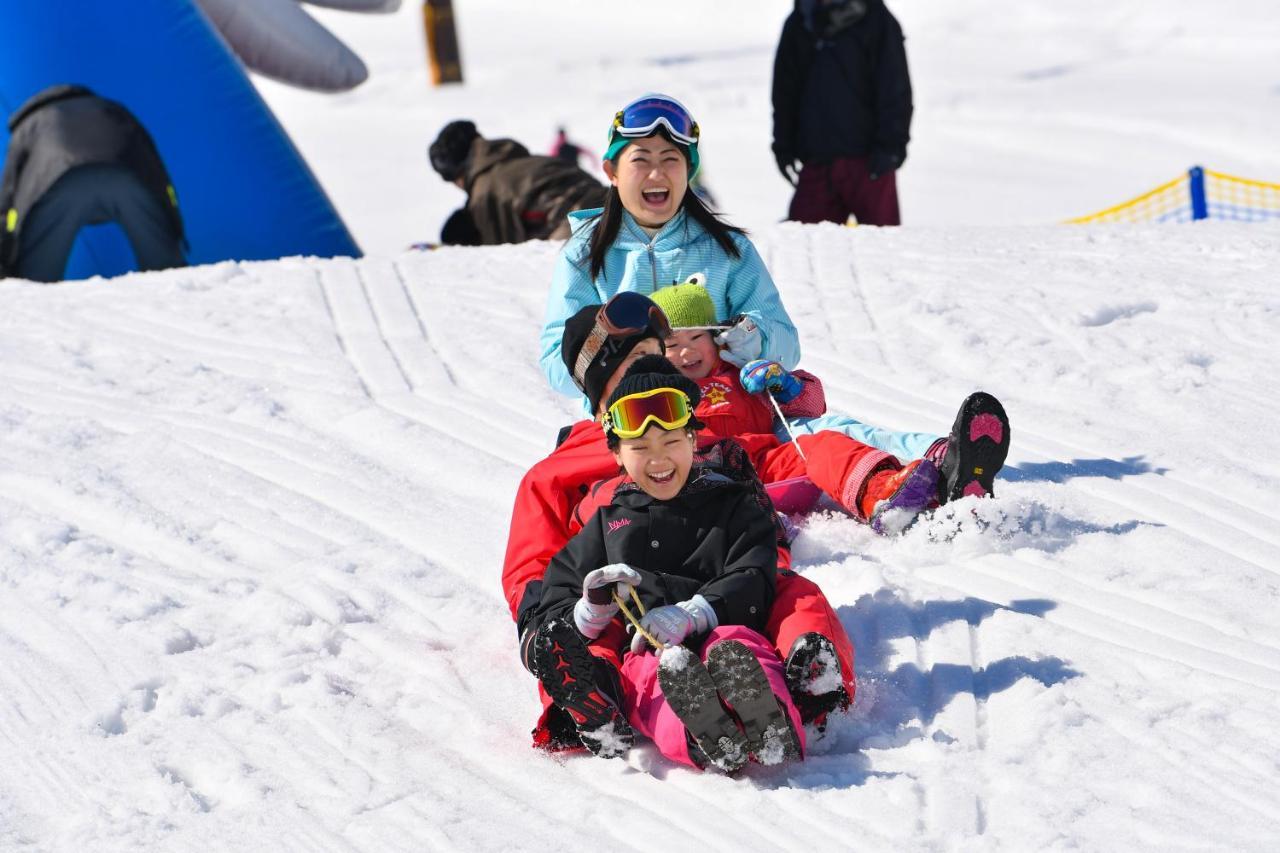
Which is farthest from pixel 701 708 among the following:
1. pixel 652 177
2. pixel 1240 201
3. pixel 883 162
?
pixel 1240 201

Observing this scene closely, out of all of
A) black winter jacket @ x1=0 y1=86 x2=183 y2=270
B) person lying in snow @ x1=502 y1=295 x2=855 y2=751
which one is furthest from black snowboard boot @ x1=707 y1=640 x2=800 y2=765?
black winter jacket @ x1=0 y1=86 x2=183 y2=270

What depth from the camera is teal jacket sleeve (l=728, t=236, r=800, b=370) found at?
14.5 ft

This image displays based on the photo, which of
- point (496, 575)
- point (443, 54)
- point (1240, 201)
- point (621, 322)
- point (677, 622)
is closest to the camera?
point (677, 622)

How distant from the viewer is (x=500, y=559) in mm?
4199

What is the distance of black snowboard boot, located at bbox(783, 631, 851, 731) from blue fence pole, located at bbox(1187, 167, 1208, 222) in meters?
6.46

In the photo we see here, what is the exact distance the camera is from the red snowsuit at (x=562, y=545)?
3109 mm

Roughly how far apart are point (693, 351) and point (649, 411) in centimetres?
100

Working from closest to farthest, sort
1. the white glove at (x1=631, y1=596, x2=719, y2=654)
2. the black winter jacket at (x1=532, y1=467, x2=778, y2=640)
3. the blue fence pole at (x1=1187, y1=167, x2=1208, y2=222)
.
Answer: the white glove at (x1=631, y1=596, x2=719, y2=654)
the black winter jacket at (x1=532, y1=467, x2=778, y2=640)
the blue fence pole at (x1=1187, y1=167, x2=1208, y2=222)

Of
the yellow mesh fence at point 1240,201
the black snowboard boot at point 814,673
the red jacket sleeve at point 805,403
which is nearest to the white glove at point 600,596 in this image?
the black snowboard boot at point 814,673

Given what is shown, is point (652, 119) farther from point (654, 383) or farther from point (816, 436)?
point (654, 383)

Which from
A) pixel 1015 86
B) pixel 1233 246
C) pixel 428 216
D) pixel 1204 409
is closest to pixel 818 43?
pixel 1233 246

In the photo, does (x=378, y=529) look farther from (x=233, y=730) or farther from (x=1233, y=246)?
(x=1233, y=246)

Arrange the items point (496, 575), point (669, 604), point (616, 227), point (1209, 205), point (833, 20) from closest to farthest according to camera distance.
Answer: point (669, 604)
point (496, 575)
point (616, 227)
point (833, 20)
point (1209, 205)

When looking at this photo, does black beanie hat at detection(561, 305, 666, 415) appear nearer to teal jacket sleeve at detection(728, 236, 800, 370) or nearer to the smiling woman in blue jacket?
the smiling woman in blue jacket
